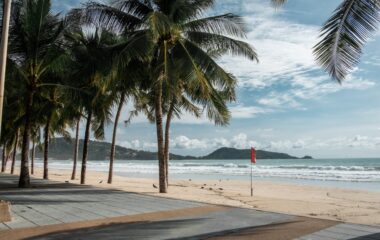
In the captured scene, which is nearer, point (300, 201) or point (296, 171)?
point (300, 201)

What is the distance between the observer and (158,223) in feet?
25.3

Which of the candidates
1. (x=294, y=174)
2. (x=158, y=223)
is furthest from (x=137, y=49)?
(x=294, y=174)

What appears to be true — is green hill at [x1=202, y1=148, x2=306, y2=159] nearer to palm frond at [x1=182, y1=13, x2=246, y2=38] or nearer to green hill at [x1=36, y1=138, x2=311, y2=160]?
green hill at [x1=36, y1=138, x2=311, y2=160]

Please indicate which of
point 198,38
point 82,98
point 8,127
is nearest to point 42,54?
point 82,98

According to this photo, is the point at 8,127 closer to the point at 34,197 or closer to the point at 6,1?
the point at 34,197

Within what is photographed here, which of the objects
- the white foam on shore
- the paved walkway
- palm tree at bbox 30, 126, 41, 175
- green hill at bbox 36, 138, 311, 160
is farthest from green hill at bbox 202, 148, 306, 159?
the paved walkway

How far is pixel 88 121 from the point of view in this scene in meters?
19.9

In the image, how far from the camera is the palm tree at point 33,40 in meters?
14.4

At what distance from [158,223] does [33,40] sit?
9.48m

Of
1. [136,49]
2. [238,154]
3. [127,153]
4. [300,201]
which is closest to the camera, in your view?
[136,49]

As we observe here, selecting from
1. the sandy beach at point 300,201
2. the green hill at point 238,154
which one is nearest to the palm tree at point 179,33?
the sandy beach at point 300,201

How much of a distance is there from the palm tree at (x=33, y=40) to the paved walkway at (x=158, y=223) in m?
5.74

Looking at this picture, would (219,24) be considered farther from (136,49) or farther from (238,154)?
(238,154)

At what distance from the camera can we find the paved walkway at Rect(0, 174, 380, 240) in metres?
6.58
